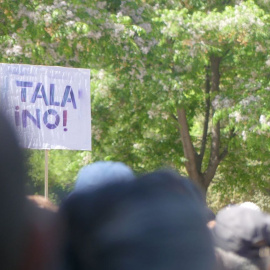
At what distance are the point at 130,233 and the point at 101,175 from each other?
0.12 meters

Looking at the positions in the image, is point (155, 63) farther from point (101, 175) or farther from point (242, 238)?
point (101, 175)

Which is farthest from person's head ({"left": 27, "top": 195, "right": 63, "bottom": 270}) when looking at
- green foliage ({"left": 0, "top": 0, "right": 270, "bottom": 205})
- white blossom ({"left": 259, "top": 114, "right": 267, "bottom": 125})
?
white blossom ({"left": 259, "top": 114, "right": 267, "bottom": 125})

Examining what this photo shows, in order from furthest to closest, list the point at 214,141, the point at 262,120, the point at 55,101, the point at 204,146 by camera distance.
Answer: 1. the point at 204,146
2. the point at 214,141
3. the point at 262,120
4. the point at 55,101

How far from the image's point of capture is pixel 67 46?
22.8 ft

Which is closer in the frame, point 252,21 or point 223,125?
point 252,21

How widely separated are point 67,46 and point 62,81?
1.85 m

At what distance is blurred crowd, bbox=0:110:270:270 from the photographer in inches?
28.7

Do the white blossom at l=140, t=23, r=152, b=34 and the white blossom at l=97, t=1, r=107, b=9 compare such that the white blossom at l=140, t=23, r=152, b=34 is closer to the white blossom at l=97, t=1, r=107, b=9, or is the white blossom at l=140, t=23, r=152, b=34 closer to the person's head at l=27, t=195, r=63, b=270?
the white blossom at l=97, t=1, r=107, b=9

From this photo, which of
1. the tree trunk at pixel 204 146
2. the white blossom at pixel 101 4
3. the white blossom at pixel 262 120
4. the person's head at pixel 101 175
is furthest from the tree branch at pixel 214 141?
the person's head at pixel 101 175

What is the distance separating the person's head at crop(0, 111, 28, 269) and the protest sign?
3.93m

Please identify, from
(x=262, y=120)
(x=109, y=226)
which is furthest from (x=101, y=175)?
(x=262, y=120)

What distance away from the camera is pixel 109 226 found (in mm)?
794

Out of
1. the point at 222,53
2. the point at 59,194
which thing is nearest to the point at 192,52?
the point at 222,53

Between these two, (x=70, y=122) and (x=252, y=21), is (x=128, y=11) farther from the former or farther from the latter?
(x=70, y=122)
